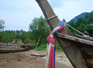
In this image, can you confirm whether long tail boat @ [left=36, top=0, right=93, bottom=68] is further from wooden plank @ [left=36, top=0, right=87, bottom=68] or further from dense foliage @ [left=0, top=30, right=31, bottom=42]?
dense foliage @ [left=0, top=30, right=31, bottom=42]

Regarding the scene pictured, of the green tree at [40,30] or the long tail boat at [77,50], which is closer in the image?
the long tail boat at [77,50]

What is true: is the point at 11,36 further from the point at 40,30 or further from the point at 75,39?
the point at 75,39

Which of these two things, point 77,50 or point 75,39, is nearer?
point 75,39

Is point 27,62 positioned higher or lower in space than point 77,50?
lower

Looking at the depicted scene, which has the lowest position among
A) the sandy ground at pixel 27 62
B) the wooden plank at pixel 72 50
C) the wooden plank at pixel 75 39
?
the sandy ground at pixel 27 62

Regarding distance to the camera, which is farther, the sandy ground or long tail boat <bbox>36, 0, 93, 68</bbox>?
the sandy ground

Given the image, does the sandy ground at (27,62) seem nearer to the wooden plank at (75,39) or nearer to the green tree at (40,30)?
the wooden plank at (75,39)

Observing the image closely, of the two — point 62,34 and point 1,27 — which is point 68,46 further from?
point 1,27

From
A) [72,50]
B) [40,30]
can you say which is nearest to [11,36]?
[40,30]

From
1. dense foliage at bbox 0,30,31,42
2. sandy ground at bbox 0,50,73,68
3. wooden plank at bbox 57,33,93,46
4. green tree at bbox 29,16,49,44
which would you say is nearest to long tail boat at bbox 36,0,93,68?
wooden plank at bbox 57,33,93,46

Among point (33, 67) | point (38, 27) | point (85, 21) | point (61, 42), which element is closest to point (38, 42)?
point (38, 27)

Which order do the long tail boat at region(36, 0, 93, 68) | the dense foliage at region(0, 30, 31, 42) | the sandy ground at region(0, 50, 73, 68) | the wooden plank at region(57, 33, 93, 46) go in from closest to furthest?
the wooden plank at region(57, 33, 93, 46), the long tail boat at region(36, 0, 93, 68), the sandy ground at region(0, 50, 73, 68), the dense foliage at region(0, 30, 31, 42)

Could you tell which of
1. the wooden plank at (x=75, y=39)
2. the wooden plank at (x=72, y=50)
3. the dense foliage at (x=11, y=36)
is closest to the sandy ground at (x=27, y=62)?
the wooden plank at (x=72, y=50)

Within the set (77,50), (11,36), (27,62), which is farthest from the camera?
(11,36)
